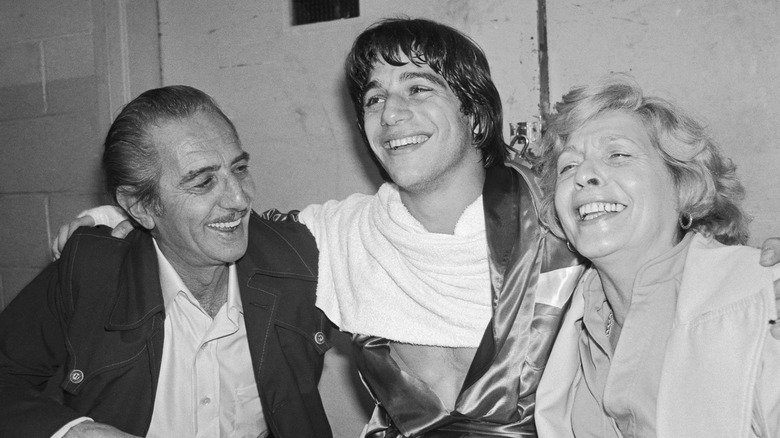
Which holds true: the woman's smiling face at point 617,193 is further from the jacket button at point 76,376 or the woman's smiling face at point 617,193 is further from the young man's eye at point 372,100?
the jacket button at point 76,376

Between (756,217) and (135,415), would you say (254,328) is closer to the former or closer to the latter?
(135,415)

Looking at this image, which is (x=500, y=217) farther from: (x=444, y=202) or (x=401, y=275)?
(x=401, y=275)

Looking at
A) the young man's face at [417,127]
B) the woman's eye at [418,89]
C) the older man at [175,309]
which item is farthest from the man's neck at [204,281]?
the woman's eye at [418,89]

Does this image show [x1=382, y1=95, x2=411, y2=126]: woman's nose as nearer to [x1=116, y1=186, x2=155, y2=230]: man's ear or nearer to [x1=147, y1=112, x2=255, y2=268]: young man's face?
[x1=147, y1=112, x2=255, y2=268]: young man's face

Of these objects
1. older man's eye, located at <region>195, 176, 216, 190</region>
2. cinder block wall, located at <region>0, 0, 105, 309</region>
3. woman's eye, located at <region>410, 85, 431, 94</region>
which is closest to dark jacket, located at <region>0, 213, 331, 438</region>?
older man's eye, located at <region>195, 176, 216, 190</region>

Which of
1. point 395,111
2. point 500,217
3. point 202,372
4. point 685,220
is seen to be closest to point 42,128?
point 202,372

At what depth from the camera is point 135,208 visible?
1.80 m

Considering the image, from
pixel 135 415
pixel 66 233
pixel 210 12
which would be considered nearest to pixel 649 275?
pixel 135 415

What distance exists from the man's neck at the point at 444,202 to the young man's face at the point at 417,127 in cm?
2

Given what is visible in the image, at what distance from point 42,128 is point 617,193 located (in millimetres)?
2732

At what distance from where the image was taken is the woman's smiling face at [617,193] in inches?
53.1

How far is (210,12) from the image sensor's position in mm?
2729

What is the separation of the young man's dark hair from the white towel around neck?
24 centimetres

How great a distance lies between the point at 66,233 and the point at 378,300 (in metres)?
0.92
